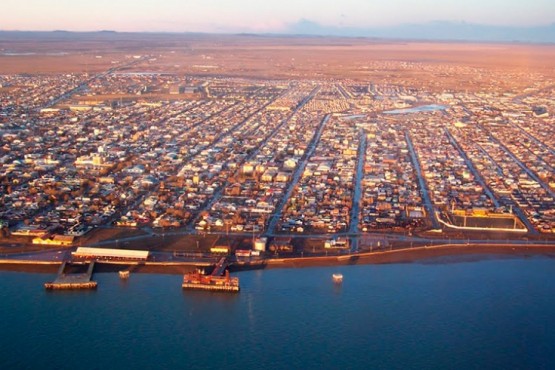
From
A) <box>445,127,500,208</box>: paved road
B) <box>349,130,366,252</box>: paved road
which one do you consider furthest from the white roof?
<box>445,127,500,208</box>: paved road

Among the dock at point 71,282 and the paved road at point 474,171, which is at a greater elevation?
the paved road at point 474,171

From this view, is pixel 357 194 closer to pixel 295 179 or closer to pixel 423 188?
pixel 423 188

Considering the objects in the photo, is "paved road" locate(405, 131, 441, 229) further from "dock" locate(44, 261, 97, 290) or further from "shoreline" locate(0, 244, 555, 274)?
"dock" locate(44, 261, 97, 290)

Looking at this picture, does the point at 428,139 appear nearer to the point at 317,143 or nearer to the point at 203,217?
the point at 317,143

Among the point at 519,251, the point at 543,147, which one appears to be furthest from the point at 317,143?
the point at 519,251

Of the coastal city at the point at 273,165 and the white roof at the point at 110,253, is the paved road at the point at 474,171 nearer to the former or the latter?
the coastal city at the point at 273,165

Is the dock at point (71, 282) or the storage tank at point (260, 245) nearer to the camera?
the dock at point (71, 282)

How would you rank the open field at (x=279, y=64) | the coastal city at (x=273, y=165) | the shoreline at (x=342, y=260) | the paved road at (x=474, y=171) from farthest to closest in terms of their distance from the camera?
1. the open field at (x=279, y=64)
2. the paved road at (x=474, y=171)
3. the coastal city at (x=273, y=165)
4. the shoreline at (x=342, y=260)

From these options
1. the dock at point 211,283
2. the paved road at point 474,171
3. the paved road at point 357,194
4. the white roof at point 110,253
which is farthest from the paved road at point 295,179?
the paved road at point 474,171
